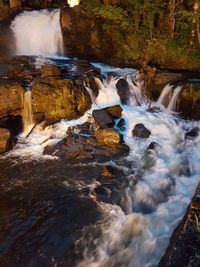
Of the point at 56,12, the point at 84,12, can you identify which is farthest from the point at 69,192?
the point at 56,12

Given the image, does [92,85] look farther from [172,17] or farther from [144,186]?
[144,186]

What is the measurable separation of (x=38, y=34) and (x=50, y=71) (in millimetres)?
4632

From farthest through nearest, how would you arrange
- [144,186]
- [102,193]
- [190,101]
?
[190,101]
[144,186]
[102,193]

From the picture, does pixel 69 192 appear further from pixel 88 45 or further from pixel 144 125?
pixel 88 45

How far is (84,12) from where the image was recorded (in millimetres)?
13609

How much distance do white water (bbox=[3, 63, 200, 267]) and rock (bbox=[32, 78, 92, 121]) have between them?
0.37 metres

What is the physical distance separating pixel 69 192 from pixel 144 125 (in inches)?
142

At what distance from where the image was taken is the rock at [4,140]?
8836 millimetres

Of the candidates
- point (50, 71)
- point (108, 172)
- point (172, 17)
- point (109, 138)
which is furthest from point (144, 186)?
point (172, 17)

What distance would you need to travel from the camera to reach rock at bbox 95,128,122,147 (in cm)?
A: 886

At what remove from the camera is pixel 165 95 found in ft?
36.1

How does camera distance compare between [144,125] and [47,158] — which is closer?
[47,158]

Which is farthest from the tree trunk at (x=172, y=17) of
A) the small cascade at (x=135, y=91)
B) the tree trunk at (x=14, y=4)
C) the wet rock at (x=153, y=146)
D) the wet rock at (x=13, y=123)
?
the tree trunk at (x=14, y=4)

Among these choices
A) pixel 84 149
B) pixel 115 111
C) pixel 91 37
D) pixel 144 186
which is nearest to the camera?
pixel 144 186
